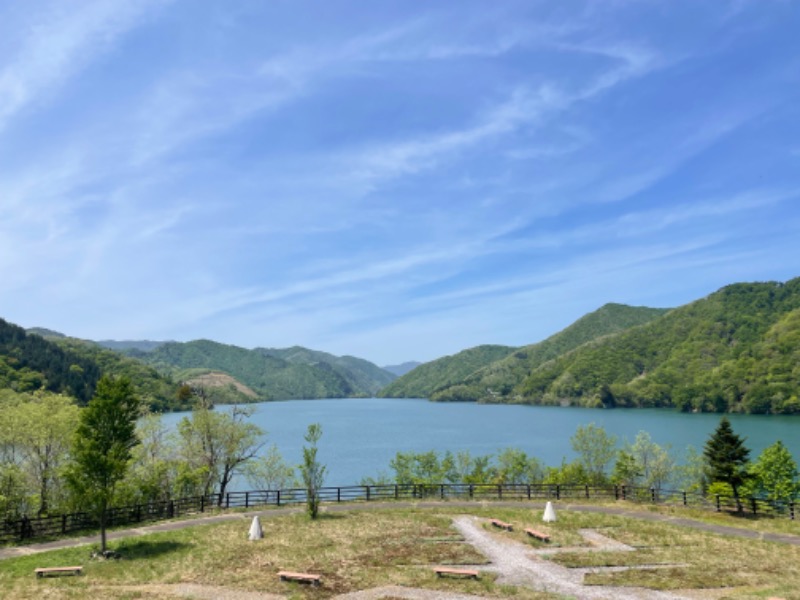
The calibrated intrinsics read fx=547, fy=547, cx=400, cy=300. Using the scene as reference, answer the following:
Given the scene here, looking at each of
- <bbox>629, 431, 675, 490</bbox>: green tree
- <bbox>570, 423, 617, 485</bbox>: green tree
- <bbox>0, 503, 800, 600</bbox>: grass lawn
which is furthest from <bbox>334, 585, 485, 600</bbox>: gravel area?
<bbox>629, 431, 675, 490</bbox>: green tree

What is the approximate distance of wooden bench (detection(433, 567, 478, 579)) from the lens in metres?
18.2

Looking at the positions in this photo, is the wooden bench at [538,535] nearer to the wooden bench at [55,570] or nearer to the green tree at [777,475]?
the wooden bench at [55,570]

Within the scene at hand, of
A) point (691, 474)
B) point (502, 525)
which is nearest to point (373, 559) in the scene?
point (502, 525)

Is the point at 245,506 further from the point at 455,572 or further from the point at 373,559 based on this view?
the point at 455,572

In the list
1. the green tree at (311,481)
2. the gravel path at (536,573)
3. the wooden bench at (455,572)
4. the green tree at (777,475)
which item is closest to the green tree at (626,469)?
the green tree at (777,475)

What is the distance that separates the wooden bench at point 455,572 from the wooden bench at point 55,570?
1234 cm

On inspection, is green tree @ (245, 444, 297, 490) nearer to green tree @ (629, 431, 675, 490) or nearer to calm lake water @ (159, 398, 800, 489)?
calm lake water @ (159, 398, 800, 489)

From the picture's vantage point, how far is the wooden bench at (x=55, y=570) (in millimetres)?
18594

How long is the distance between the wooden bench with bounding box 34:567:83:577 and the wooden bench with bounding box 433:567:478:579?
1234cm

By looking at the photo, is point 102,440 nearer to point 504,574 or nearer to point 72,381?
point 504,574

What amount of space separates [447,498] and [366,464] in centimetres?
5407

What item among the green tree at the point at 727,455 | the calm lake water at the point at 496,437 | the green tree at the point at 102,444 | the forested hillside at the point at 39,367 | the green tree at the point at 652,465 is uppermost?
the forested hillside at the point at 39,367

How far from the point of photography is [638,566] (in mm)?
19812

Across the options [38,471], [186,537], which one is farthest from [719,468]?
[38,471]
